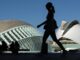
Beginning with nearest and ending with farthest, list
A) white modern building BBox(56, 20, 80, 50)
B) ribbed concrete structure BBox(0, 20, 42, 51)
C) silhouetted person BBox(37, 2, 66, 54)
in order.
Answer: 1. silhouetted person BBox(37, 2, 66, 54)
2. ribbed concrete structure BBox(0, 20, 42, 51)
3. white modern building BBox(56, 20, 80, 50)

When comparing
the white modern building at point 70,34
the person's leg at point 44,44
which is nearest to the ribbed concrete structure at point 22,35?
the white modern building at point 70,34

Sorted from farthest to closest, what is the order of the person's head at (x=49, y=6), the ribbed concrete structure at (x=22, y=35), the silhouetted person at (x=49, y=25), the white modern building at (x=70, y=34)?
the white modern building at (x=70, y=34) → the ribbed concrete structure at (x=22, y=35) → the silhouetted person at (x=49, y=25) → the person's head at (x=49, y=6)

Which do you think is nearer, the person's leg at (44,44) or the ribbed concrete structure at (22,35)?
the person's leg at (44,44)

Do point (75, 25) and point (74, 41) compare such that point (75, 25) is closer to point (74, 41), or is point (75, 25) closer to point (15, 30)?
point (74, 41)

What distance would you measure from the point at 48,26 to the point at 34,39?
43.1m

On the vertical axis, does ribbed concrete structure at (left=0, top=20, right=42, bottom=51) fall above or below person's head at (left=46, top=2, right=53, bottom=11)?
below

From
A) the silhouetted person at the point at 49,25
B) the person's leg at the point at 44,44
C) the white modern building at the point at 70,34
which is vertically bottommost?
the white modern building at the point at 70,34

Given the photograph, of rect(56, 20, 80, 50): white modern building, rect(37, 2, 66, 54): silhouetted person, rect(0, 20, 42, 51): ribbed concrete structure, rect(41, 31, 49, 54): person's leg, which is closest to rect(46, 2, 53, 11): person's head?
rect(37, 2, 66, 54): silhouetted person

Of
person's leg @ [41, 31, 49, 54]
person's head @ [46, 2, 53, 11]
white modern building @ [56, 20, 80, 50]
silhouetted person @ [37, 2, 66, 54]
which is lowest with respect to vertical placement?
white modern building @ [56, 20, 80, 50]

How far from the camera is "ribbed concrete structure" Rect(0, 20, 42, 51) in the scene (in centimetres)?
4831

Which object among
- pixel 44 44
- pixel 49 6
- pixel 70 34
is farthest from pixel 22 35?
pixel 49 6

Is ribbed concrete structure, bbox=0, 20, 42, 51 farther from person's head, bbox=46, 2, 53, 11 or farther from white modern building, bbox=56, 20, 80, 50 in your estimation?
person's head, bbox=46, 2, 53, 11

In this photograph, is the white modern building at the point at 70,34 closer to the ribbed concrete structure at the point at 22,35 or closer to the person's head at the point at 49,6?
the ribbed concrete structure at the point at 22,35

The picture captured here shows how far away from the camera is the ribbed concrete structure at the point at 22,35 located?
48.3m
